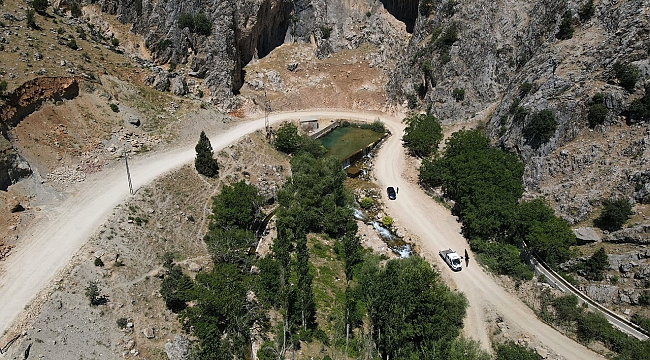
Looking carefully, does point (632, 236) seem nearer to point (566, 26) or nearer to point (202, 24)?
point (566, 26)

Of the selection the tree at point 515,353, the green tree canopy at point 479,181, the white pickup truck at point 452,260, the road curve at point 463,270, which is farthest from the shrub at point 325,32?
the tree at point 515,353

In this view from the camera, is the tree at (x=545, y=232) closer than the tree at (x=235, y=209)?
Yes

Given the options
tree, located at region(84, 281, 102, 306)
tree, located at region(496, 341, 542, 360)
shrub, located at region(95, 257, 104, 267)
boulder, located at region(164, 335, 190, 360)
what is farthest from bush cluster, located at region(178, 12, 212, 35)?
tree, located at region(496, 341, 542, 360)

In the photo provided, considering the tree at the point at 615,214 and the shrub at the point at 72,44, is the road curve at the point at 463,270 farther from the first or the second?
the shrub at the point at 72,44

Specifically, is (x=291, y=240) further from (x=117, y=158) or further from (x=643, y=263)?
(x=643, y=263)

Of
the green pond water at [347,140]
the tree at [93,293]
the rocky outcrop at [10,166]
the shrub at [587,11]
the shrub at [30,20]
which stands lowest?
the green pond water at [347,140]

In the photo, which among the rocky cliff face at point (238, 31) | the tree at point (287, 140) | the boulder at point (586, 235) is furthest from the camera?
the rocky cliff face at point (238, 31)
